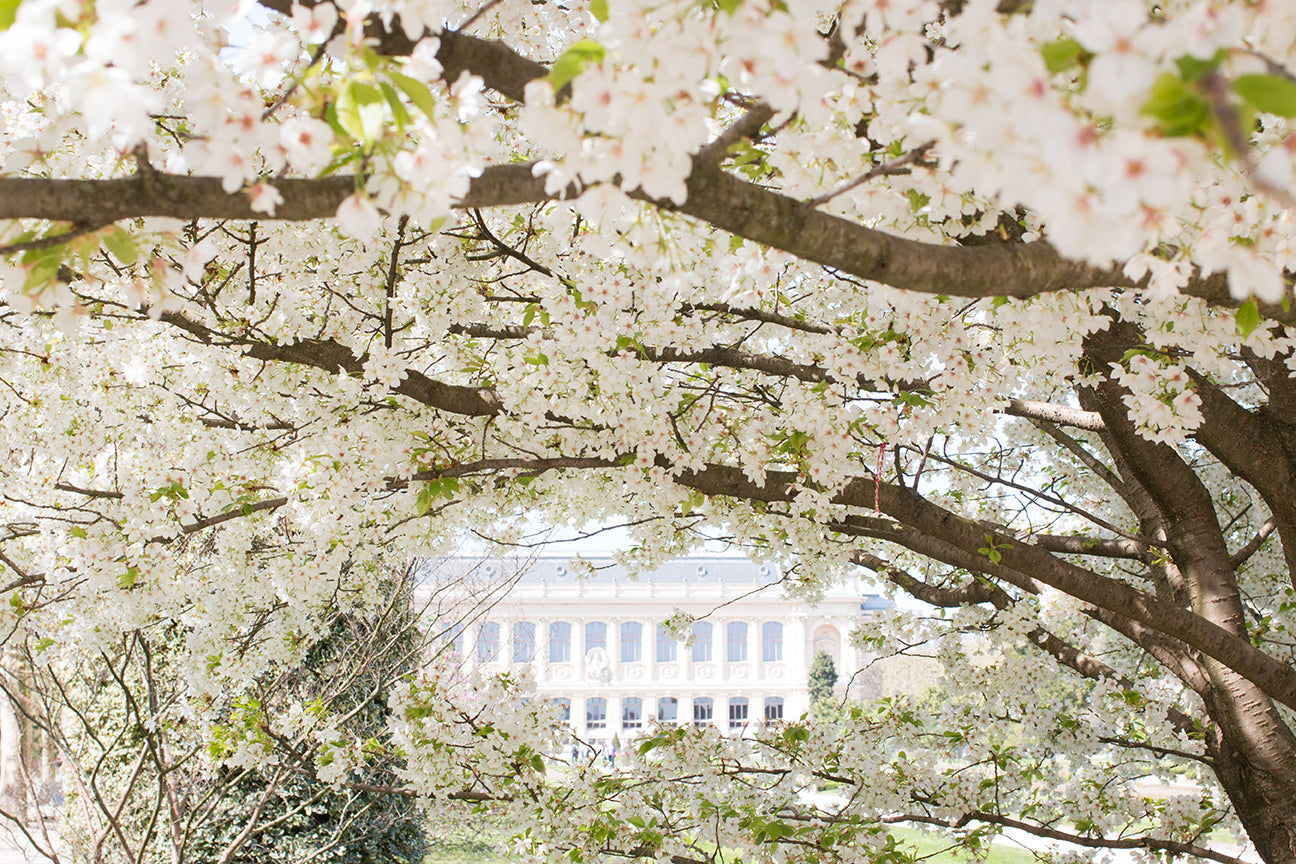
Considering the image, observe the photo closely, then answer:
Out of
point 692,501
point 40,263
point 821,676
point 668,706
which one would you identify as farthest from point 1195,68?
point 668,706

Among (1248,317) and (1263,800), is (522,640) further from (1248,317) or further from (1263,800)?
(1248,317)

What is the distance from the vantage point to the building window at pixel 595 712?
3862 cm

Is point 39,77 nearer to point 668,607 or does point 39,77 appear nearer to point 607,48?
point 607,48

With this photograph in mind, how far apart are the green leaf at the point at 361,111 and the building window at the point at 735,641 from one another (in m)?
40.2

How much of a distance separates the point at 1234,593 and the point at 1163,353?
137 centimetres

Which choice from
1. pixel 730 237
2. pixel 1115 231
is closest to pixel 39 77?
pixel 1115 231

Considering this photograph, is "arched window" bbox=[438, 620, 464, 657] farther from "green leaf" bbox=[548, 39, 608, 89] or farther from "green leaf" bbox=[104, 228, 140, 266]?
"green leaf" bbox=[548, 39, 608, 89]

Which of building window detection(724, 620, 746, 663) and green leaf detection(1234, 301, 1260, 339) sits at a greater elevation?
building window detection(724, 620, 746, 663)

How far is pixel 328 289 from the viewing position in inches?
133

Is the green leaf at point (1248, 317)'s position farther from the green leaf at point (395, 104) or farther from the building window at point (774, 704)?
the building window at point (774, 704)

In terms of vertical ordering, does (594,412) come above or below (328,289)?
below

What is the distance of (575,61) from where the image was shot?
3.40 feet

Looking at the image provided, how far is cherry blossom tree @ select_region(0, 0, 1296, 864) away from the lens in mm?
979

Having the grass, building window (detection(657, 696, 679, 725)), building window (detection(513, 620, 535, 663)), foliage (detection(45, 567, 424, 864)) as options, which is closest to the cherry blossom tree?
foliage (detection(45, 567, 424, 864))
